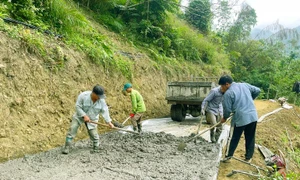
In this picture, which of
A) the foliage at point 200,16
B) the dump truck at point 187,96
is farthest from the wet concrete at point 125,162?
the foliage at point 200,16

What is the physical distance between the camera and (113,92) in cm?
911

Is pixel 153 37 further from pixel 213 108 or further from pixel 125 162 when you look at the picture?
pixel 125 162

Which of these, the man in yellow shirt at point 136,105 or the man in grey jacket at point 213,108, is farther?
the man in yellow shirt at point 136,105

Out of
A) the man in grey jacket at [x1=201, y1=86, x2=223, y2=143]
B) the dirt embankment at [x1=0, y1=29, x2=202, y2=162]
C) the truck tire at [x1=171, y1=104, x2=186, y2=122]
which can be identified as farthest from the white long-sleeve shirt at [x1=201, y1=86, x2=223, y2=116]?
the truck tire at [x1=171, y1=104, x2=186, y2=122]

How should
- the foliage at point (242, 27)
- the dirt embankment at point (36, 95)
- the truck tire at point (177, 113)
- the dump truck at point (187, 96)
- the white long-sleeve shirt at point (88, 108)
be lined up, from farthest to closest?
the foliage at point (242, 27)
the truck tire at point (177, 113)
the dump truck at point (187, 96)
the white long-sleeve shirt at point (88, 108)
the dirt embankment at point (36, 95)

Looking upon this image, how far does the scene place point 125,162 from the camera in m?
4.97

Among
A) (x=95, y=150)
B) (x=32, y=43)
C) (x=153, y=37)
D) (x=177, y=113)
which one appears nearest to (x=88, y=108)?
(x=95, y=150)

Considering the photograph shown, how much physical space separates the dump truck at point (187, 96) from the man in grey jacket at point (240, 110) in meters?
3.97

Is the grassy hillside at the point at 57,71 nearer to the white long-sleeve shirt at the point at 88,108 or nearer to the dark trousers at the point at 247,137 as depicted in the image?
the white long-sleeve shirt at the point at 88,108

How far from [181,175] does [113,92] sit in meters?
5.22

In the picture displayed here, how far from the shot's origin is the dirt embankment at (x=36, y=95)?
5.34m

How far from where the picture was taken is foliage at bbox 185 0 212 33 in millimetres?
24344

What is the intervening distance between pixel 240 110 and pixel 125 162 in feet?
8.22

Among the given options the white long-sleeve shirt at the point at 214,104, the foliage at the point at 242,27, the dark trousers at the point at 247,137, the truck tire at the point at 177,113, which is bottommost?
the truck tire at the point at 177,113
